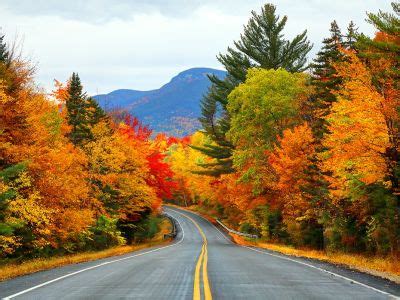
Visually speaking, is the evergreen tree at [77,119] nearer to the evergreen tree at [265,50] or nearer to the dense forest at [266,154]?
the dense forest at [266,154]

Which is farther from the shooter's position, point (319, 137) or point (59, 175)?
point (319, 137)

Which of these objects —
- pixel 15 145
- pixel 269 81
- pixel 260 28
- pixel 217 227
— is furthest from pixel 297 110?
pixel 217 227

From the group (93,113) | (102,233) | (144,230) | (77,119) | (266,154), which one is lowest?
A: (144,230)

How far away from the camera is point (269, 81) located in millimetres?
38344

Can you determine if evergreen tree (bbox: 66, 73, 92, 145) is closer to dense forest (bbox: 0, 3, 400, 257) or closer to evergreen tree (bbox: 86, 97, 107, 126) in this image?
dense forest (bbox: 0, 3, 400, 257)

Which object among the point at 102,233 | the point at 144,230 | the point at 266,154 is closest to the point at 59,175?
the point at 102,233

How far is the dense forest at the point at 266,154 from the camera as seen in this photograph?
808 inches

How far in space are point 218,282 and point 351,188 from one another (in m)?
13.9

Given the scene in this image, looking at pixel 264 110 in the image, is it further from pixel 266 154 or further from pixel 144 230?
pixel 144 230

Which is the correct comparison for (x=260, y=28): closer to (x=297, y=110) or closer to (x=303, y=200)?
(x=297, y=110)

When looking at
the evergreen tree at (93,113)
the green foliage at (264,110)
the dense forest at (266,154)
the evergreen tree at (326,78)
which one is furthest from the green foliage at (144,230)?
the evergreen tree at (326,78)

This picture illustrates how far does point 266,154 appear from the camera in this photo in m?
37.5

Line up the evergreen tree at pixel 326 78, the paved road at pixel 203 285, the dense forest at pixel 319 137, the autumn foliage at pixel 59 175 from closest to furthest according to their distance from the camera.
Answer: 1. the paved road at pixel 203 285
2. the dense forest at pixel 319 137
3. the autumn foliage at pixel 59 175
4. the evergreen tree at pixel 326 78

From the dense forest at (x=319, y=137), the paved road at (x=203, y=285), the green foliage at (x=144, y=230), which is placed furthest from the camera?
the green foliage at (x=144, y=230)
